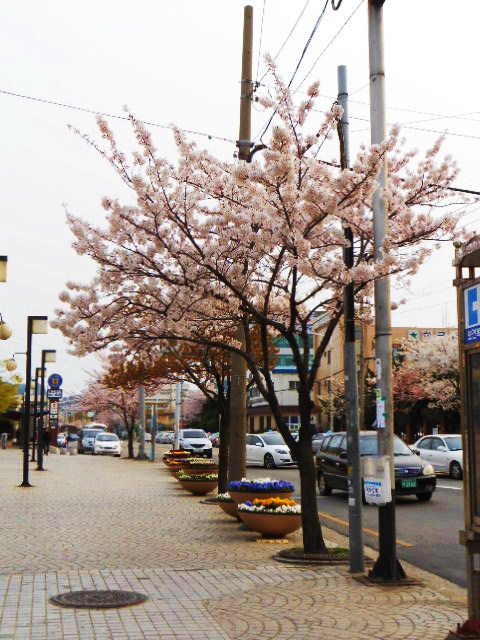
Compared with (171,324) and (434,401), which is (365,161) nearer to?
(171,324)

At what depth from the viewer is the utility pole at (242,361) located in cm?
1491

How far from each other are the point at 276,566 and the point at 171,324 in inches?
135

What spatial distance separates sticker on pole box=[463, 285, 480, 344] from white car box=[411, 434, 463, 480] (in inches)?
779

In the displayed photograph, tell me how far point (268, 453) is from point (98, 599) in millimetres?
24969

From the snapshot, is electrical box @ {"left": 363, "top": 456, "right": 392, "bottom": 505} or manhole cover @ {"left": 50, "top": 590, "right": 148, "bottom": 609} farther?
electrical box @ {"left": 363, "top": 456, "right": 392, "bottom": 505}

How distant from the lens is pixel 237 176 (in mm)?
9867

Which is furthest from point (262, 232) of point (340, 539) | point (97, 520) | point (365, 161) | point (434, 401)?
point (434, 401)

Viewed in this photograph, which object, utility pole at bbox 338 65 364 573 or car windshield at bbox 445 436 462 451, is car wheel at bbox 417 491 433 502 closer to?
car windshield at bbox 445 436 462 451

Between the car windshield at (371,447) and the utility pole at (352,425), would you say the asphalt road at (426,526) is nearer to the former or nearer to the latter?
A: the car windshield at (371,447)

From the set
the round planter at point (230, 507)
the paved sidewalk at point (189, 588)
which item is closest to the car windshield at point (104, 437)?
the paved sidewalk at point (189, 588)

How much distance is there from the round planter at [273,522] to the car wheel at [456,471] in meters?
14.6

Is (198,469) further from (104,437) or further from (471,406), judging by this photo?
(104,437)

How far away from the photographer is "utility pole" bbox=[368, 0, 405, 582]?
8883mm

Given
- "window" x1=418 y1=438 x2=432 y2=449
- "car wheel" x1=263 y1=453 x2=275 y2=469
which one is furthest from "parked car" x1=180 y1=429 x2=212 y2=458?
"window" x1=418 y1=438 x2=432 y2=449
